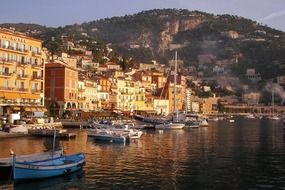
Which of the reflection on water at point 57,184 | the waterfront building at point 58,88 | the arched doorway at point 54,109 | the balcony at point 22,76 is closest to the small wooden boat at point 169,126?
the waterfront building at point 58,88

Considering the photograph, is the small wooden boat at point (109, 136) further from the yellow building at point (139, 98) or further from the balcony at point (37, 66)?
the yellow building at point (139, 98)

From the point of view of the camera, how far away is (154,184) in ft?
112

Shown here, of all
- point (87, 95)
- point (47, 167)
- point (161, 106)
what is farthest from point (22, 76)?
point (161, 106)

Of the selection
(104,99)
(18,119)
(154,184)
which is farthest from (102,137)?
(104,99)

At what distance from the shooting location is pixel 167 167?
4200cm

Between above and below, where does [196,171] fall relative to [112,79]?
below

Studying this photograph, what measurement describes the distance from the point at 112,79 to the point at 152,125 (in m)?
35.4

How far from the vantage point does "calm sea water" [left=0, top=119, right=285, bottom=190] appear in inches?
1355

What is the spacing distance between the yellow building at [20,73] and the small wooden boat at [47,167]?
45191 millimetres

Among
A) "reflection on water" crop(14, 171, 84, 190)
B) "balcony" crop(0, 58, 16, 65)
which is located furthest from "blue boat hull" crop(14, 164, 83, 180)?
"balcony" crop(0, 58, 16, 65)

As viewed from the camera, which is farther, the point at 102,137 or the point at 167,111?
the point at 167,111

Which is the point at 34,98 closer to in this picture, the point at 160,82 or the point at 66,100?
the point at 66,100

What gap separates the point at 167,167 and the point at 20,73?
166ft

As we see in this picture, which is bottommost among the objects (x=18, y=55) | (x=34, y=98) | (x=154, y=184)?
(x=154, y=184)
